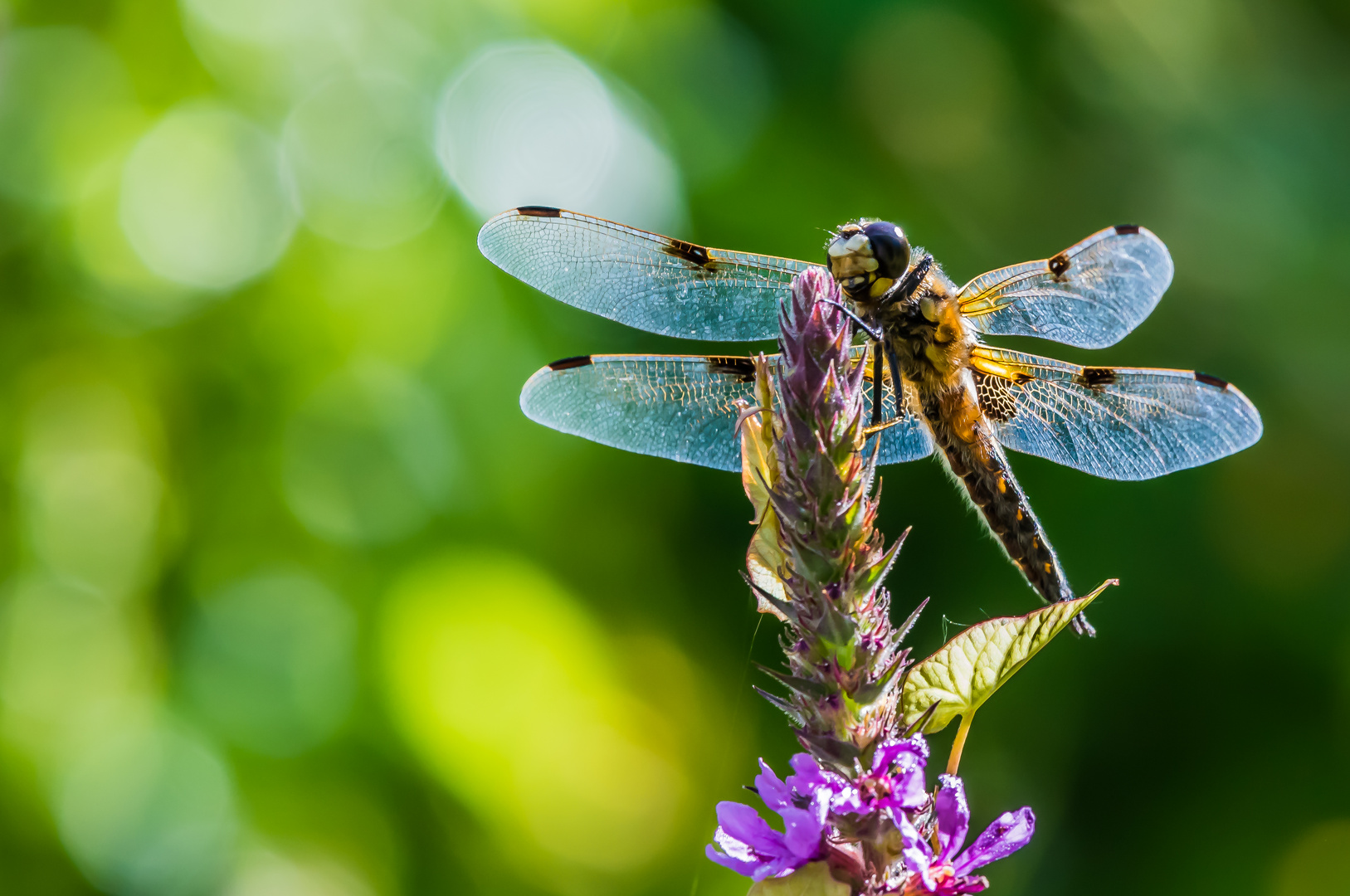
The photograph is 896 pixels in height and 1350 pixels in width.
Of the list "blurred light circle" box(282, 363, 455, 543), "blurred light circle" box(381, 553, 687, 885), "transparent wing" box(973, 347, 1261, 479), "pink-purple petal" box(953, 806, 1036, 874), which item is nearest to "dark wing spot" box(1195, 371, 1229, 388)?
"transparent wing" box(973, 347, 1261, 479)

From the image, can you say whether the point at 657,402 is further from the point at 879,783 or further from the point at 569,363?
the point at 879,783

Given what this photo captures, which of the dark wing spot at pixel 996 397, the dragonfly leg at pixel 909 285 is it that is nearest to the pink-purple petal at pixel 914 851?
the dragonfly leg at pixel 909 285

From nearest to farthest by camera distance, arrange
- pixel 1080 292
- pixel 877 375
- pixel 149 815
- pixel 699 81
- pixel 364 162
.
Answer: pixel 877 375 → pixel 1080 292 → pixel 149 815 → pixel 364 162 → pixel 699 81

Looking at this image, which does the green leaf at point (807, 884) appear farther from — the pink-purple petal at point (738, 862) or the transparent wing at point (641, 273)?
the transparent wing at point (641, 273)

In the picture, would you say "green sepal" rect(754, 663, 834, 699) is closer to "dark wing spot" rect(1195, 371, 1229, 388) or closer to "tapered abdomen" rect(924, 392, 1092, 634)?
"tapered abdomen" rect(924, 392, 1092, 634)

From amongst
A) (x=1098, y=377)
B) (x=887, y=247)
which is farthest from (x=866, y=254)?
(x=1098, y=377)

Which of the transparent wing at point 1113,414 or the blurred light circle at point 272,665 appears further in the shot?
the blurred light circle at point 272,665

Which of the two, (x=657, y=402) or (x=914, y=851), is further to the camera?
(x=657, y=402)

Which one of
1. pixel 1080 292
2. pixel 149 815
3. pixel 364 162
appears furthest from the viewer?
pixel 364 162

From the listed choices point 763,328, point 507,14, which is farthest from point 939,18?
point 763,328
